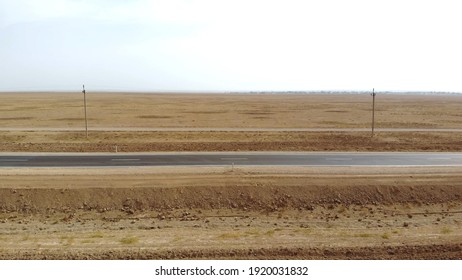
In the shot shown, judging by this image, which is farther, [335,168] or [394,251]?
[335,168]

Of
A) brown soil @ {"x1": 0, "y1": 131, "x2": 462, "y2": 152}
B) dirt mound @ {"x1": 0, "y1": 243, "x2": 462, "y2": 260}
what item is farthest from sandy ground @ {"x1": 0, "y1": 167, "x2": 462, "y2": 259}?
brown soil @ {"x1": 0, "y1": 131, "x2": 462, "y2": 152}

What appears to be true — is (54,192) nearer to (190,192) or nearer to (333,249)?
(190,192)

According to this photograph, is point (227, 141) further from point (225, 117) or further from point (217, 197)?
point (225, 117)

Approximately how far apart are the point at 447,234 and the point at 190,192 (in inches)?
582

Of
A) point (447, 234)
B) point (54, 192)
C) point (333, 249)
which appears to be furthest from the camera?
point (54, 192)

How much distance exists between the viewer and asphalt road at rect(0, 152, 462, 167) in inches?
1226

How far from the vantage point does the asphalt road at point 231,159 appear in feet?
102

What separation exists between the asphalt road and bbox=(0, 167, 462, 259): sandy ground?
2427mm

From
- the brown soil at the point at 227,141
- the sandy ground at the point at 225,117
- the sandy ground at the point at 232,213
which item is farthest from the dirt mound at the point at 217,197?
the sandy ground at the point at 225,117

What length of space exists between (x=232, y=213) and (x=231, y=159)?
10434 millimetres

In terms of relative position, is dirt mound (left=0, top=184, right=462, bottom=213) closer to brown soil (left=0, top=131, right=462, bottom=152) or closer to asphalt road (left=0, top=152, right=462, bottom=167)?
asphalt road (left=0, top=152, right=462, bottom=167)

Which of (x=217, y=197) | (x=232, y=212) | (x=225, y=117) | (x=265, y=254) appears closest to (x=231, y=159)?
(x=217, y=197)

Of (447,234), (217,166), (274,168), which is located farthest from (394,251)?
(217,166)

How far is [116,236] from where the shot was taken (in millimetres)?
18172
